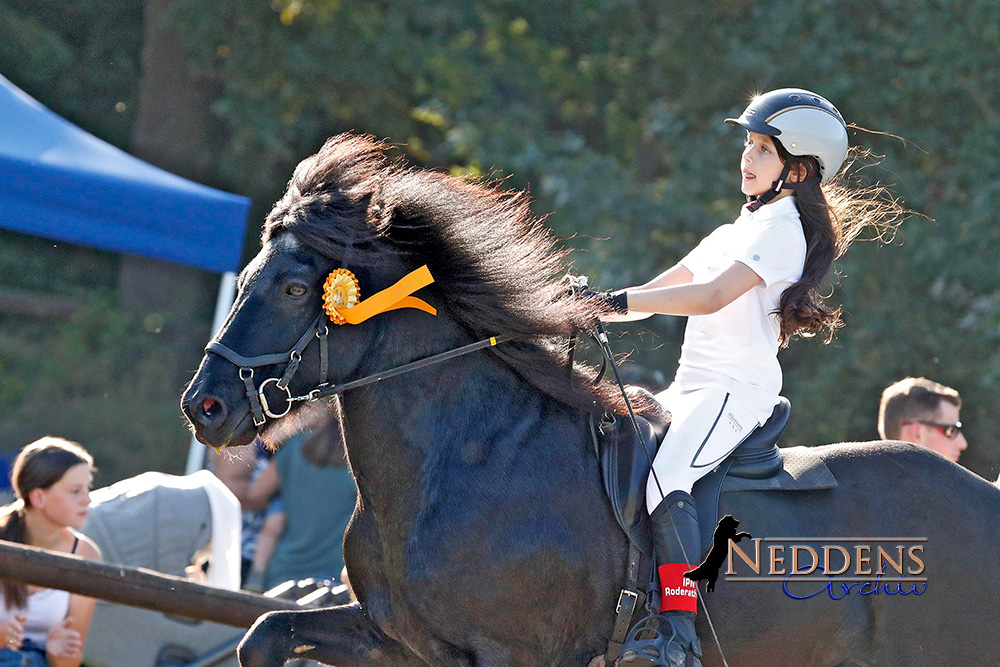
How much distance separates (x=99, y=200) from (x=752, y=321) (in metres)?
4.44

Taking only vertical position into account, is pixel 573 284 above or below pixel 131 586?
above

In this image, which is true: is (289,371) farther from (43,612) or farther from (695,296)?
Result: (43,612)

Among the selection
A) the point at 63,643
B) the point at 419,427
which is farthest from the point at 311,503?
the point at 419,427

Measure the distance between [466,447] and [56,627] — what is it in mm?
2461

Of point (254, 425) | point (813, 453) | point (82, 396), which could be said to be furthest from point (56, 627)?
point (82, 396)

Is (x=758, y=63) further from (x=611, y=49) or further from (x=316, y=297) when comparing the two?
(x=316, y=297)

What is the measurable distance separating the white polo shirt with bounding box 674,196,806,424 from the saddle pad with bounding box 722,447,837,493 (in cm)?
21

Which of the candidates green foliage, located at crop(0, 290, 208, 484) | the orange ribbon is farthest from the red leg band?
green foliage, located at crop(0, 290, 208, 484)

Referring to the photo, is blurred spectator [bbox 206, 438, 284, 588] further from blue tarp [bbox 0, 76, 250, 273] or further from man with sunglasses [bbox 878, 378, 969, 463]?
man with sunglasses [bbox 878, 378, 969, 463]

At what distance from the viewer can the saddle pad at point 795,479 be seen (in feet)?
13.9

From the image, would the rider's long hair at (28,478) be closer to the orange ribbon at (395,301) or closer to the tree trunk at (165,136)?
the orange ribbon at (395,301)

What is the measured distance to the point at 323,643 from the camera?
13.2 feet

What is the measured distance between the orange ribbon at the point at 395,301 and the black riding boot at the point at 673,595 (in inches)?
41.2

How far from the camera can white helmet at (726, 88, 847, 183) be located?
172 inches
